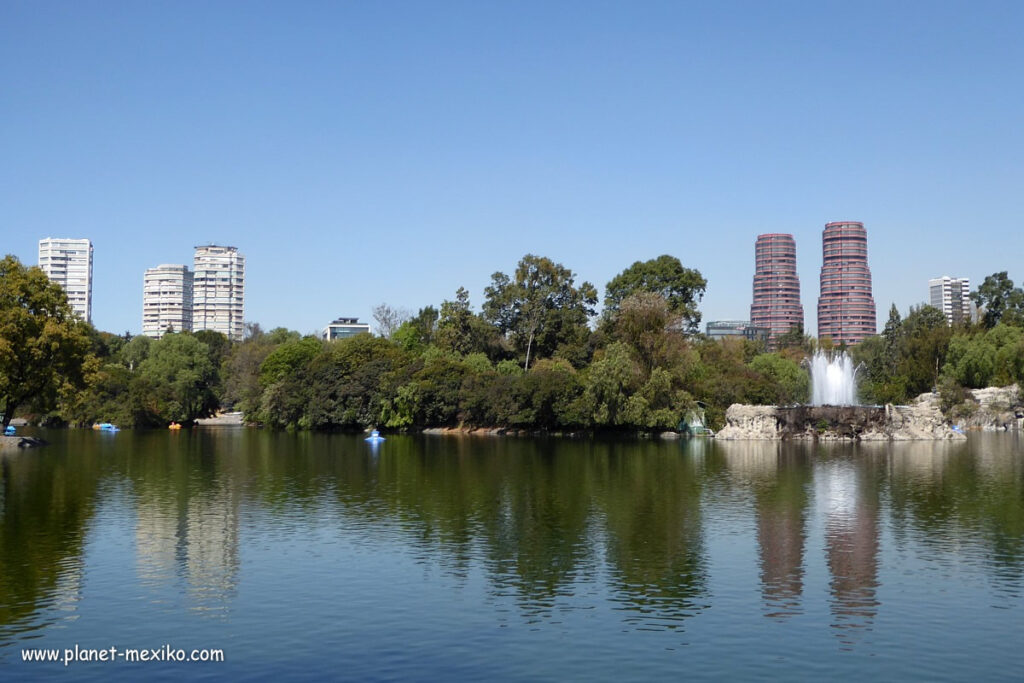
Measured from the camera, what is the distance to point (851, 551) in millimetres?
28531

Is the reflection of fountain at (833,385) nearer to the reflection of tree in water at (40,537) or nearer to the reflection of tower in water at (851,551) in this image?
the reflection of tower in water at (851,551)

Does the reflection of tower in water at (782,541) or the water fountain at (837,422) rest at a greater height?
the water fountain at (837,422)

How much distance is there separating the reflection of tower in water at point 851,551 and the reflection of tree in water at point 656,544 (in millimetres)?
3279

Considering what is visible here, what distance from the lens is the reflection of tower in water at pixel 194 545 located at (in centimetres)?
2398

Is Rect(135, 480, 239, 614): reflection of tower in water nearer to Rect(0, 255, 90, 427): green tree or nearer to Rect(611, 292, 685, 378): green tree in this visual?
Rect(0, 255, 90, 427): green tree

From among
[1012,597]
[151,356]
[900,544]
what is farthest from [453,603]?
[151,356]

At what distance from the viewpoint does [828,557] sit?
1091 inches

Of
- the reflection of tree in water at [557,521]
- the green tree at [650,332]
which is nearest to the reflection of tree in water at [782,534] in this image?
the reflection of tree in water at [557,521]

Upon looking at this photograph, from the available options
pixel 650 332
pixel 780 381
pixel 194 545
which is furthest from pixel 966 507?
pixel 780 381

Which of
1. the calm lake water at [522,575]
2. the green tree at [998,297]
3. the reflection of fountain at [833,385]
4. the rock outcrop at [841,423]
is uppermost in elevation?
the green tree at [998,297]

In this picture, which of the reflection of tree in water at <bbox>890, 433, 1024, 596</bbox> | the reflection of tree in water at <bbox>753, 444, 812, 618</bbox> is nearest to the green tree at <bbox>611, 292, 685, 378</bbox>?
the reflection of tree in water at <bbox>890, 433, 1024, 596</bbox>

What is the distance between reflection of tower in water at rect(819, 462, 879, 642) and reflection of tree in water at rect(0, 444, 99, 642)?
1756 cm

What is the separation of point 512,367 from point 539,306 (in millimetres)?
8984

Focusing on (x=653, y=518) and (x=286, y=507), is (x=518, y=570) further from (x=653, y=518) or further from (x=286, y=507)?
(x=286, y=507)
